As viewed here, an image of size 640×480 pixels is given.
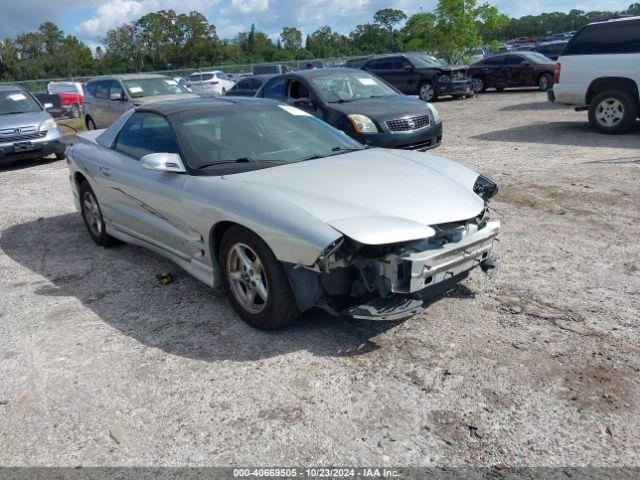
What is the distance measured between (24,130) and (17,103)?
1239mm

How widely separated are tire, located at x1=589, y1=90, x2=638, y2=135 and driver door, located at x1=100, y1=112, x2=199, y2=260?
8.83 m

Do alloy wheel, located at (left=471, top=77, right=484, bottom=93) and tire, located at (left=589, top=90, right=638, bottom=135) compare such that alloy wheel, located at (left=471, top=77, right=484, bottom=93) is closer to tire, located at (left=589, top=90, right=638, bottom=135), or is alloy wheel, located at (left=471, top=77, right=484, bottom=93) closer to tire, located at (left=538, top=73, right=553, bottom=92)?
tire, located at (left=538, top=73, right=553, bottom=92)

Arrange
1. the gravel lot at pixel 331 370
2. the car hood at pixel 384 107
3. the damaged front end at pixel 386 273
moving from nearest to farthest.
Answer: the gravel lot at pixel 331 370 → the damaged front end at pixel 386 273 → the car hood at pixel 384 107

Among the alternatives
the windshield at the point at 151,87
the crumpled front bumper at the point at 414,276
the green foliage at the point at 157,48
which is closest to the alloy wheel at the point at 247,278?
the crumpled front bumper at the point at 414,276

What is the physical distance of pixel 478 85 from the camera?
22.2m

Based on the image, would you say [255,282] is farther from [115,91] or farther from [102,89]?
[102,89]

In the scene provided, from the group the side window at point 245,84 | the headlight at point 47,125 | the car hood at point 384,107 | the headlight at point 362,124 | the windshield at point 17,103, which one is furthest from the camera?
the side window at point 245,84

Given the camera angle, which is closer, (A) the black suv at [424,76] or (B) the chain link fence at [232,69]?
(A) the black suv at [424,76]

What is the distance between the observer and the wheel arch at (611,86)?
10.5m

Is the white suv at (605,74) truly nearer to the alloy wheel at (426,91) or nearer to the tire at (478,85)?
the alloy wheel at (426,91)

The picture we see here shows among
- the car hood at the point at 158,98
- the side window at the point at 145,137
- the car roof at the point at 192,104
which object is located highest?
the car roof at the point at 192,104

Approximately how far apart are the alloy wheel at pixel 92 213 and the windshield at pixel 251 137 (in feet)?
5.71

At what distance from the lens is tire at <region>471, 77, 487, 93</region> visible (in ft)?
72.3

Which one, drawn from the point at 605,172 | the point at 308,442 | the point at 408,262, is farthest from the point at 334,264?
the point at 605,172
